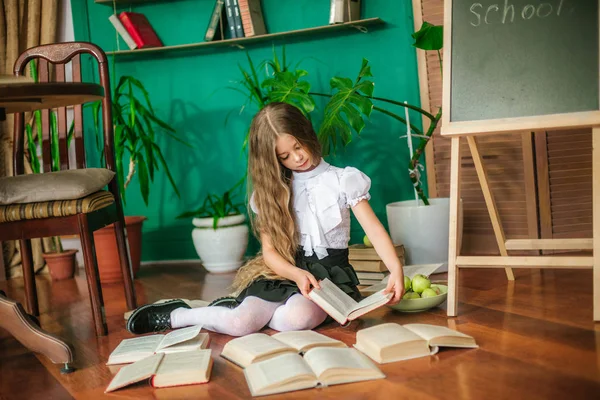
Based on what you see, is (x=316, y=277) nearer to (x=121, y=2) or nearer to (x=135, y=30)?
(x=135, y=30)

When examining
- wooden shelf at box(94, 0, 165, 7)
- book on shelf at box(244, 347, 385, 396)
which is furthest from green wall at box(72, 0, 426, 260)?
book on shelf at box(244, 347, 385, 396)

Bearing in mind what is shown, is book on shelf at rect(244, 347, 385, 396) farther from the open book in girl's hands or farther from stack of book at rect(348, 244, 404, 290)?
stack of book at rect(348, 244, 404, 290)

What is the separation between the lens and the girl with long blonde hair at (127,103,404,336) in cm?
214

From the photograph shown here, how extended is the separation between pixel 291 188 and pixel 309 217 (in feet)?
0.37

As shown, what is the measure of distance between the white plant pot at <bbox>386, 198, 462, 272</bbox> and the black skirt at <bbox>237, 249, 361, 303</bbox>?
74 centimetres

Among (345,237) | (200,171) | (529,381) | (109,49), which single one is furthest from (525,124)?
(109,49)

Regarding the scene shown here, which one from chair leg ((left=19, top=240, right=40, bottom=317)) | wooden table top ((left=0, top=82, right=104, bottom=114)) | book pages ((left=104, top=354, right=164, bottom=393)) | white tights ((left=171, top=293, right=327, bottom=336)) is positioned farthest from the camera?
chair leg ((left=19, top=240, right=40, bottom=317))

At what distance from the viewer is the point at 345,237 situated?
2318 millimetres

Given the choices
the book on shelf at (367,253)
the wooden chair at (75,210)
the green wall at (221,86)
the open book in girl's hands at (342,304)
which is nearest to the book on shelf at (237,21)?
the green wall at (221,86)

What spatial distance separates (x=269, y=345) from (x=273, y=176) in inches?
24.3

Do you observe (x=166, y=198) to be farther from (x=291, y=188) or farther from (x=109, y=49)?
(x=291, y=188)

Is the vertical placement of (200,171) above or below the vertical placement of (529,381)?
above

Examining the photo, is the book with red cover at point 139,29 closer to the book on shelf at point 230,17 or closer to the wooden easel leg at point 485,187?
the book on shelf at point 230,17

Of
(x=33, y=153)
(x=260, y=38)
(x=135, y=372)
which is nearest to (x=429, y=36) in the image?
(x=260, y=38)
